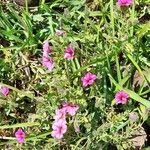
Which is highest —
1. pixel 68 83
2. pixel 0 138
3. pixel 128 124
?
pixel 68 83

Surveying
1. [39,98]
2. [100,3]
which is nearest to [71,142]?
[39,98]

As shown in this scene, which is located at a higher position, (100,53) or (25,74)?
(100,53)

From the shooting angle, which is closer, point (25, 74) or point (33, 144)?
point (33, 144)

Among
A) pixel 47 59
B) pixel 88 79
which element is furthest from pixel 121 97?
pixel 47 59

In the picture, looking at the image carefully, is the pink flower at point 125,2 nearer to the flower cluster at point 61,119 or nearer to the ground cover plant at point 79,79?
the ground cover plant at point 79,79

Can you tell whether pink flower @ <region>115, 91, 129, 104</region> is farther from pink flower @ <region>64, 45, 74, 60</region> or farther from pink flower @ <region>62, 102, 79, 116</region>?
pink flower @ <region>64, 45, 74, 60</region>

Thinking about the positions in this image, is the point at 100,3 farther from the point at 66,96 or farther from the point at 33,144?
the point at 33,144

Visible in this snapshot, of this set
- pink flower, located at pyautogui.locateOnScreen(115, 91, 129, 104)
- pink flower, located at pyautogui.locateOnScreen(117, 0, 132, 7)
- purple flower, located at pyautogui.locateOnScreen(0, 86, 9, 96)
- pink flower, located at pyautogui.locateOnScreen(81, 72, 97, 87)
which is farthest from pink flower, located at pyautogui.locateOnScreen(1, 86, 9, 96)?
pink flower, located at pyautogui.locateOnScreen(117, 0, 132, 7)

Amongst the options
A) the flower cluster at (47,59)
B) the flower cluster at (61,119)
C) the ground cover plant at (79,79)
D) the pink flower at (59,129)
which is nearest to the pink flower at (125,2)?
the ground cover plant at (79,79)
